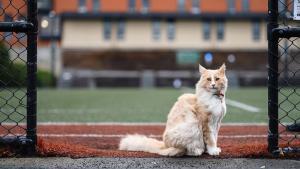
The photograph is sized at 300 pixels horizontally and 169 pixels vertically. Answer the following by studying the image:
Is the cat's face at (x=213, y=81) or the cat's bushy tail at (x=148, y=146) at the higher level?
the cat's face at (x=213, y=81)

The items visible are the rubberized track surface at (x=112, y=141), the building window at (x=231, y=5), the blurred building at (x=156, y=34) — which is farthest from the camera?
the building window at (x=231, y=5)

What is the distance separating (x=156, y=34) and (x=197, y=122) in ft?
172

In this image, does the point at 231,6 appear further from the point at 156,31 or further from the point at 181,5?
the point at 156,31

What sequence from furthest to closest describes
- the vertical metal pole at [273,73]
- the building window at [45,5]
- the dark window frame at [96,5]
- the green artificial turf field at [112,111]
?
the dark window frame at [96,5], the building window at [45,5], the green artificial turf field at [112,111], the vertical metal pole at [273,73]

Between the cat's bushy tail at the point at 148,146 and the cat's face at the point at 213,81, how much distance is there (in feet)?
1.92

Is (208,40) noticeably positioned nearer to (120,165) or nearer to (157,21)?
(157,21)

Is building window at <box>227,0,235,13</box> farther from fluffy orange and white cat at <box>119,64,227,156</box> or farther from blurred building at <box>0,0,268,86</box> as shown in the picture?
fluffy orange and white cat at <box>119,64,227,156</box>

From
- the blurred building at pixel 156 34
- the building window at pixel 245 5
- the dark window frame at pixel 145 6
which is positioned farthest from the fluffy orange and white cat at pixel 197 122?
the building window at pixel 245 5

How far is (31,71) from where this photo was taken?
12.0ft

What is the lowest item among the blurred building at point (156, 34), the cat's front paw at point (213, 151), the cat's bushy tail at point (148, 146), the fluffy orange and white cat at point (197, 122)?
the blurred building at point (156, 34)

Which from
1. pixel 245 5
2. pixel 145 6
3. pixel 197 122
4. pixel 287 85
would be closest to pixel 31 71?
pixel 197 122

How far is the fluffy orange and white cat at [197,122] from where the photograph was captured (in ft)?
13.1

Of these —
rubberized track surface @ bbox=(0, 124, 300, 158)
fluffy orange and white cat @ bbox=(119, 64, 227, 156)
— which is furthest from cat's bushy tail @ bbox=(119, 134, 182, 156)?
rubberized track surface @ bbox=(0, 124, 300, 158)

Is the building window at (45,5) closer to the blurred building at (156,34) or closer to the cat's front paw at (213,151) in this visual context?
the blurred building at (156,34)
